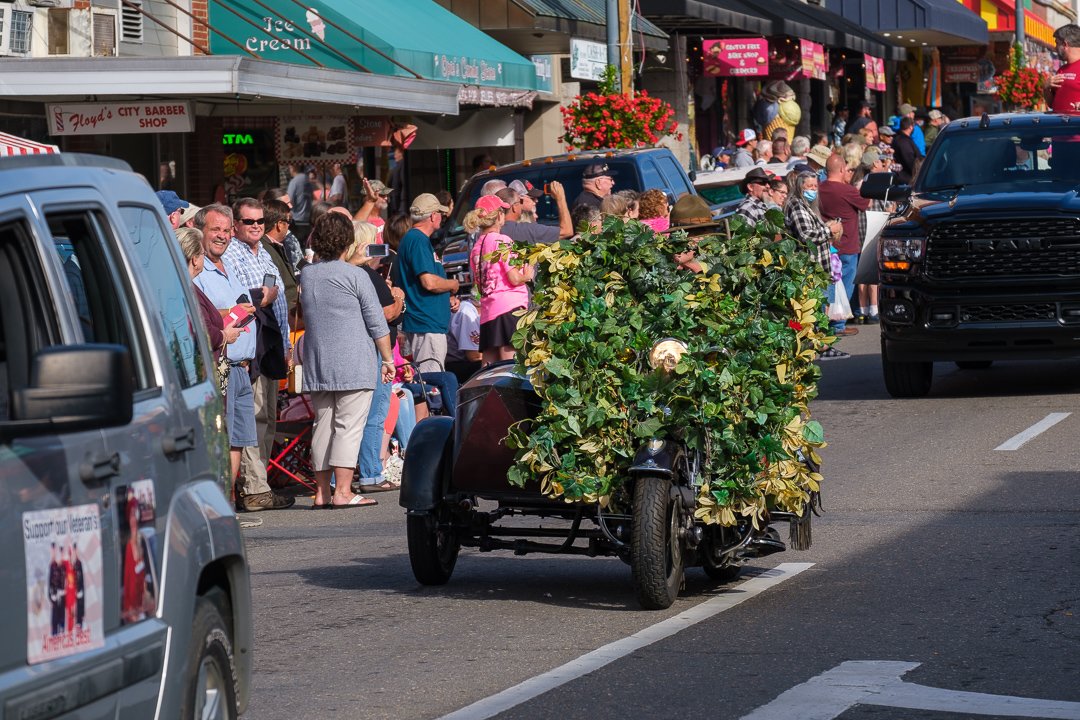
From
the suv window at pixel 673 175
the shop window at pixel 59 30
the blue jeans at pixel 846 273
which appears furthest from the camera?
the blue jeans at pixel 846 273

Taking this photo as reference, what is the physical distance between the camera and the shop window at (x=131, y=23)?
19000 mm

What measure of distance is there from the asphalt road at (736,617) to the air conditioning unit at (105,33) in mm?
7080

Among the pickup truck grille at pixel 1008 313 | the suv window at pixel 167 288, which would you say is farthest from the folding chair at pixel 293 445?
the suv window at pixel 167 288

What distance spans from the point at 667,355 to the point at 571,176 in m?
10.3

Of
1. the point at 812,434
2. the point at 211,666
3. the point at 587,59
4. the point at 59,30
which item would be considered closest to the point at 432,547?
the point at 812,434

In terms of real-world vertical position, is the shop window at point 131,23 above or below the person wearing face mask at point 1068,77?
above

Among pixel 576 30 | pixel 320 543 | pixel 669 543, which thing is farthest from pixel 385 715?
pixel 576 30

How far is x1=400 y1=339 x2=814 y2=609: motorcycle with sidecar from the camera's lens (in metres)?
8.38

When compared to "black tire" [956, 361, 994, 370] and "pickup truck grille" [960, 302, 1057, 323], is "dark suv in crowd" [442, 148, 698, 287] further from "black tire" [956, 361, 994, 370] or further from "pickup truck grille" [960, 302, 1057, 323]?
"pickup truck grille" [960, 302, 1057, 323]

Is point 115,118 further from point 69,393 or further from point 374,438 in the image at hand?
point 69,393

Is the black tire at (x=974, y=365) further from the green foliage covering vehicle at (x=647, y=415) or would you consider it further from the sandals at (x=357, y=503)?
the green foliage covering vehicle at (x=647, y=415)

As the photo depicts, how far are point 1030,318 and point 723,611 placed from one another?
7.98 m

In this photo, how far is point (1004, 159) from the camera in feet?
55.2

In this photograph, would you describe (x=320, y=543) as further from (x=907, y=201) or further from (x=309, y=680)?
(x=907, y=201)
